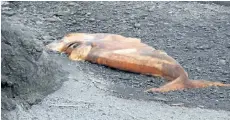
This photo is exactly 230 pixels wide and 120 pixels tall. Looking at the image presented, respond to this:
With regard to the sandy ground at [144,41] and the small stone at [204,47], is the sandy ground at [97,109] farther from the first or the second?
the small stone at [204,47]

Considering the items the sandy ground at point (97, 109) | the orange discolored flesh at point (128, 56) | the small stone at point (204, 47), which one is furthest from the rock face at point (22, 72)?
the small stone at point (204, 47)

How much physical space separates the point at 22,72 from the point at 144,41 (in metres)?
1.84

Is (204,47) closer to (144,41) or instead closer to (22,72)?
(144,41)

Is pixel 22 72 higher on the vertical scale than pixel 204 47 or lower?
higher

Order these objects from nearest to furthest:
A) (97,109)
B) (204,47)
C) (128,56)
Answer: (97,109) < (128,56) < (204,47)

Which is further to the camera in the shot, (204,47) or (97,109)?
(204,47)

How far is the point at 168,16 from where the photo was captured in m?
6.08

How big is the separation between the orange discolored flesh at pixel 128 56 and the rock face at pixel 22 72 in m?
0.73

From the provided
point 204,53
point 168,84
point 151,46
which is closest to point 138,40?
point 151,46

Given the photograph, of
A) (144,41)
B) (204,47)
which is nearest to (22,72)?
(144,41)

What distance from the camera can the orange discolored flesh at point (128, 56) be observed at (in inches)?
174

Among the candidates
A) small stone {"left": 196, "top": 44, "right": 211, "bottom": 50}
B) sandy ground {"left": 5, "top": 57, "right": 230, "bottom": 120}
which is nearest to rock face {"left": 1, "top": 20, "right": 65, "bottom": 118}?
sandy ground {"left": 5, "top": 57, "right": 230, "bottom": 120}

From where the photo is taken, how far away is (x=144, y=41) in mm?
5336

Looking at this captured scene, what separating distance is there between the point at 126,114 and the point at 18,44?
84 cm
